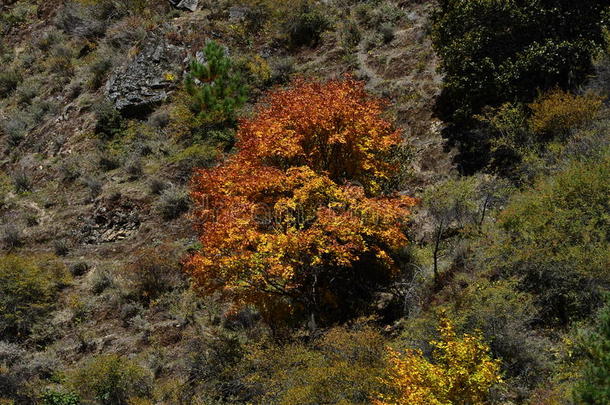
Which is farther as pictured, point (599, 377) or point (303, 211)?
point (303, 211)

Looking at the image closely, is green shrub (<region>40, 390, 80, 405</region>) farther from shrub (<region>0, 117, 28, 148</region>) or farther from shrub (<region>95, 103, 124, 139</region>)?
shrub (<region>0, 117, 28, 148</region>)

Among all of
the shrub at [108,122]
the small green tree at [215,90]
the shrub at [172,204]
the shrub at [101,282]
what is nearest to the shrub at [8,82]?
the shrub at [108,122]

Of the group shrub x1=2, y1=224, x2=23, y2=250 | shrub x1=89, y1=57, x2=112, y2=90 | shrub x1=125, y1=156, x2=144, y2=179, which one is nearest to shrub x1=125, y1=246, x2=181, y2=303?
shrub x1=2, y1=224, x2=23, y2=250

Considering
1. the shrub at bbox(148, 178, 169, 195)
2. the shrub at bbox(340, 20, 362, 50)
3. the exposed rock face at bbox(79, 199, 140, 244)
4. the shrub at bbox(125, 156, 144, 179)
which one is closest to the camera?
the exposed rock face at bbox(79, 199, 140, 244)

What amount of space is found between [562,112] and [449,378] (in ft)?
42.7

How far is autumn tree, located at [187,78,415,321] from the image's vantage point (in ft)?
47.5

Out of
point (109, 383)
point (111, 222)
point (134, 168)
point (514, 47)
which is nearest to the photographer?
point (109, 383)

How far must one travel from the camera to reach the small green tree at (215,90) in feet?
88.7

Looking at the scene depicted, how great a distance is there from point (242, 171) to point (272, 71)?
1707 cm

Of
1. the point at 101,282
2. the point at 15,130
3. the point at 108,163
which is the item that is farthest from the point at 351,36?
the point at 15,130

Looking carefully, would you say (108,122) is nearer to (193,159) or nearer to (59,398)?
(193,159)

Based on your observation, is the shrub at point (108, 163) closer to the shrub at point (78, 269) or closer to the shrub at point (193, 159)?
the shrub at point (193, 159)

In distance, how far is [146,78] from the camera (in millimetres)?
31797

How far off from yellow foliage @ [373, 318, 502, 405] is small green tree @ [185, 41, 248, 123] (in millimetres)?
20093
